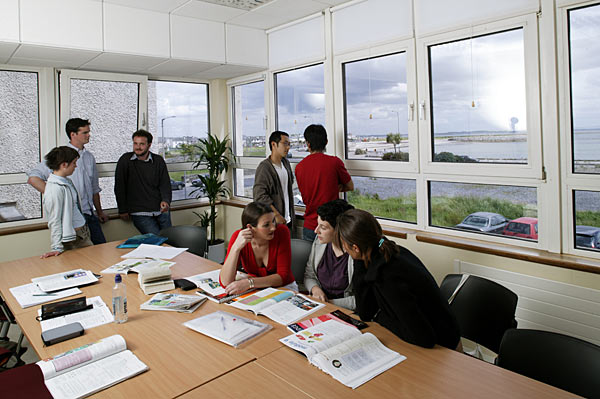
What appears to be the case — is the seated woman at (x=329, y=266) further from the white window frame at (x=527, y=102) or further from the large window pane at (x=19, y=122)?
the large window pane at (x=19, y=122)

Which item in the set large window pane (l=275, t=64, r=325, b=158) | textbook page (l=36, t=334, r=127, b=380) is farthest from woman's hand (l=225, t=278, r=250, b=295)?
large window pane (l=275, t=64, r=325, b=158)

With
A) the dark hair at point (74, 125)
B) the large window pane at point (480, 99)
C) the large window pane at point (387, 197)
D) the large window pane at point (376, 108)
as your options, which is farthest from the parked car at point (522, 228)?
the dark hair at point (74, 125)

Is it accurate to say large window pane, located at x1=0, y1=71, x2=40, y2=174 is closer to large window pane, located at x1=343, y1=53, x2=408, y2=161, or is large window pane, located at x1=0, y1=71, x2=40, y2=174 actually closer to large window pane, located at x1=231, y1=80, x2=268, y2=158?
large window pane, located at x1=231, y1=80, x2=268, y2=158

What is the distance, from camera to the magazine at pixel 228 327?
6.31ft

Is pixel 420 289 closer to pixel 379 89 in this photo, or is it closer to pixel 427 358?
pixel 427 358

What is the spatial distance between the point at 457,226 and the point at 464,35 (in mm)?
1500

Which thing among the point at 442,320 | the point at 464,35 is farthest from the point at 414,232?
the point at 442,320

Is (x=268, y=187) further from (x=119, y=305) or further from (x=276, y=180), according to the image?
(x=119, y=305)

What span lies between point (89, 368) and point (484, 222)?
288 cm

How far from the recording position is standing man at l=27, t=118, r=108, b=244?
4.17 metres

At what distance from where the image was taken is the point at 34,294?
259 cm

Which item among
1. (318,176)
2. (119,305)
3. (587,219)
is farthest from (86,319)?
(587,219)

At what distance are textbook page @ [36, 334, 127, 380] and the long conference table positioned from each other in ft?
0.27

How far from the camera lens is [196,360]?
5.82ft
